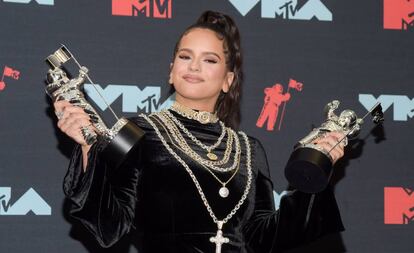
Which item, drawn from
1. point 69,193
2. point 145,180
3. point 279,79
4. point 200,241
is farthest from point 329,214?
point 279,79

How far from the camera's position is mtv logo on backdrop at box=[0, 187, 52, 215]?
7.46 feet

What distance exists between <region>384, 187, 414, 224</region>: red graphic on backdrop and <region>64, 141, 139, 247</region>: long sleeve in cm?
117

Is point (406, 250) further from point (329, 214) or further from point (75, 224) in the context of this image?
point (75, 224)

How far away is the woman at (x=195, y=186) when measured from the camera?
1654mm

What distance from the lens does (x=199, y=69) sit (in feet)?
6.14

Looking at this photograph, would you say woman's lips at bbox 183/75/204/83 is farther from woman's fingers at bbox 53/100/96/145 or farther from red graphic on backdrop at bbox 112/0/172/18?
red graphic on backdrop at bbox 112/0/172/18

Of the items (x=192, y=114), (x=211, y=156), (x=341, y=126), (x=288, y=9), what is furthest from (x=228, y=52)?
(x=288, y=9)

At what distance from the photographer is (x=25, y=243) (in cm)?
229

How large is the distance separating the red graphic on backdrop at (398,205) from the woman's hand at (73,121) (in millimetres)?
1400

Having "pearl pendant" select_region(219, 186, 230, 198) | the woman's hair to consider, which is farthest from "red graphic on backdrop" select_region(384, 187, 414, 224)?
"pearl pendant" select_region(219, 186, 230, 198)

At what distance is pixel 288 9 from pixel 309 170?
109cm

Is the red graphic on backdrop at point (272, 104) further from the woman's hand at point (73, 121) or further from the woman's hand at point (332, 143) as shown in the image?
the woman's hand at point (73, 121)

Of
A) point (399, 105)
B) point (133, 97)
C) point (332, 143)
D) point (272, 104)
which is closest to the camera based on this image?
point (332, 143)

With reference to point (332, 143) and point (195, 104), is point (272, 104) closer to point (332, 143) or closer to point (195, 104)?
point (195, 104)
